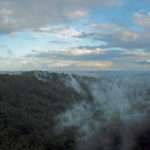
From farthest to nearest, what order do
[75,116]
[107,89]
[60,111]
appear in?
[107,89], [60,111], [75,116]

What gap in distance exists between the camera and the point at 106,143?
202 feet

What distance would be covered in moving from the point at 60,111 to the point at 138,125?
2551 inches

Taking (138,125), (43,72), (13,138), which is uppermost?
(43,72)

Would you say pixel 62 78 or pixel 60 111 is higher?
pixel 62 78

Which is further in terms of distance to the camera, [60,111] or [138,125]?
[60,111]

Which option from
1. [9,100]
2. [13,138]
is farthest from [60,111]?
[13,138]

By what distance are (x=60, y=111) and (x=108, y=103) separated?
21929 millimetres

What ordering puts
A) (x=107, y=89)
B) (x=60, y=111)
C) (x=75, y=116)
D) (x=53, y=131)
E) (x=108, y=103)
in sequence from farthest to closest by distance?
(x=107, y=89)
(x=108, y=103)
(x=60, y=111)
(x=75, y=116)
(x=53, y=131)

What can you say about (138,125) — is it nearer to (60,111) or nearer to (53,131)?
(53,131)

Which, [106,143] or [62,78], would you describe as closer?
[106,143]

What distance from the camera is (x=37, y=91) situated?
13712 centimetres

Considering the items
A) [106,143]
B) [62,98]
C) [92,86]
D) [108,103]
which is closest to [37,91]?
[62,98]

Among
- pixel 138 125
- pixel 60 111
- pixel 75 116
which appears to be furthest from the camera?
pixel 60 111

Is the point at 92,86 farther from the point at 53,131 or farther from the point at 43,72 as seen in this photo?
the point at 53,131
